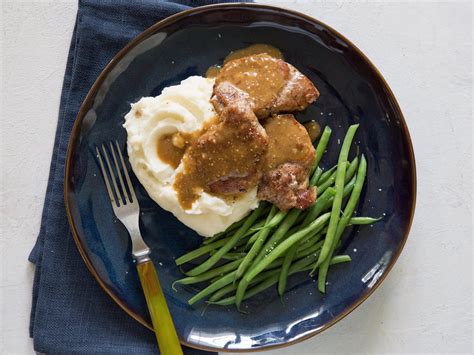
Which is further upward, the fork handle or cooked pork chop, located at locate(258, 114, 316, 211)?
cooked pork chop, located at locate(258, 114, 316, 211)

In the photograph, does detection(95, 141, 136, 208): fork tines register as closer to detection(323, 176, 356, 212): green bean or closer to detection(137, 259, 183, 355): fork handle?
detection(137, 259, 183, 355): fork handle

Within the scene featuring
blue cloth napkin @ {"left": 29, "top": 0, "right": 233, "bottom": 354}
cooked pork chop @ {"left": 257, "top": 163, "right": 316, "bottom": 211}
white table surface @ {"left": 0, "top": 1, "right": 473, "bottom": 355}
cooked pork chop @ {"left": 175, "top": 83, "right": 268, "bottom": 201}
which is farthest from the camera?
white table surface @ {"left": 0, "top": 1, "right": 473, "bottom": 355}

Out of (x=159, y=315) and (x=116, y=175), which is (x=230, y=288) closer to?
(x=159, y=315)

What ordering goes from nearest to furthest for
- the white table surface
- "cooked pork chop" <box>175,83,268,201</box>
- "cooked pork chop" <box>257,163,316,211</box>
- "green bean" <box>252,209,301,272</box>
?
"cooked pork chop" <box>175,83,268,201</box>, "cooked pork chop" <box>257,163,316,211</box>, "green bean" <box>252,209,301,272</box>, the white table surface

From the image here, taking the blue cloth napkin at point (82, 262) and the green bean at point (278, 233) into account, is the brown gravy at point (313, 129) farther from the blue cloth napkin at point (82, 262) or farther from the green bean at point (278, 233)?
the blue cloth napkin at point (82, 262)

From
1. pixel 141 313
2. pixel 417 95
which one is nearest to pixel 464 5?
pixel 417 95

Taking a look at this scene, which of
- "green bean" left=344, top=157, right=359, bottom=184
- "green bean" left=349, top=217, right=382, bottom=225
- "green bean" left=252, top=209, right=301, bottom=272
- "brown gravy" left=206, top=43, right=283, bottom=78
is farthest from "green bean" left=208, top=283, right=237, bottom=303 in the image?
"brown gravy" left=206, top=43, right=283, bottom=78

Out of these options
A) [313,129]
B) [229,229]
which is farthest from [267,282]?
[313,129]
